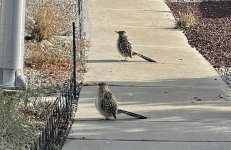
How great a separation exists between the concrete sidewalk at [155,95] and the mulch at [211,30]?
0.27 m

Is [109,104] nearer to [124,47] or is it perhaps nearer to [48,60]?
[48,60]

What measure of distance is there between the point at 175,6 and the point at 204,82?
8507mm

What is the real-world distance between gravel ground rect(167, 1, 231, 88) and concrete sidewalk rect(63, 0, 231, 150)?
22 centimetres

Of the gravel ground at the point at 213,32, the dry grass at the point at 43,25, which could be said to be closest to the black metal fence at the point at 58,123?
the gravel ground at the point at 213,32

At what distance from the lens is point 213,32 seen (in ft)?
51.0

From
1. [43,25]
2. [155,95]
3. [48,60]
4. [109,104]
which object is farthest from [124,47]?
[109,104]

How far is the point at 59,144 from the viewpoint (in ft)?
24.6

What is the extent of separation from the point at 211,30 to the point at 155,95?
599 cm

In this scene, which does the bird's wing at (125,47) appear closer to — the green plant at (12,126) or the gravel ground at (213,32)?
the gravel ground at (213,32)

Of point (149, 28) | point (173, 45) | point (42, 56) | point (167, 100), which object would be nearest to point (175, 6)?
point (149, 28)

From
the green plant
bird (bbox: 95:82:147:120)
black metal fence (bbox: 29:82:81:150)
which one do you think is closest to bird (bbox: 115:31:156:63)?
black metal fence (bbox: 29:82:81:150)

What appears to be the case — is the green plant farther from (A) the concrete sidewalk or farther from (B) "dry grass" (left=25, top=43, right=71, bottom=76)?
(B) "dry grass" (left=25, top=43, right=71, bottom=76)

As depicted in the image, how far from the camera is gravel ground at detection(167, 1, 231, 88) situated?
42.1 ft

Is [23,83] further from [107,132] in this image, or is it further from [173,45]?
[173,45]
